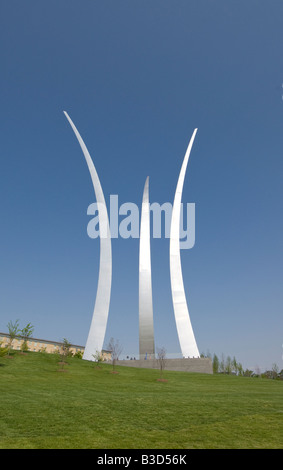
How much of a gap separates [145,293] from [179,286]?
14.6ft

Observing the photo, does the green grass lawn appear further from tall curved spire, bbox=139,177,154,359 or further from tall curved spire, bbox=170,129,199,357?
tall curved spire, bbox=139,177,154,359

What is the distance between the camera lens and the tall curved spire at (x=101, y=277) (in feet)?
119

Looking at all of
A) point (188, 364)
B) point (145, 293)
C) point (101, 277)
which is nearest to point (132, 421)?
point (188, 364)

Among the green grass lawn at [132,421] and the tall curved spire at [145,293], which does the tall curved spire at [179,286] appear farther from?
the green grass lawn at [132,421]

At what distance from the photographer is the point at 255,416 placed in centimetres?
1066

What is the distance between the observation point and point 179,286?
39.3m

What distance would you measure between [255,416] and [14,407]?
26.5 ft

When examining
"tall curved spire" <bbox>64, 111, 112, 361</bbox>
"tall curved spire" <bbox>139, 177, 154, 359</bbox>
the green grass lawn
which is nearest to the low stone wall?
"tall curved spire" <bbox>139, 177, 154, 359</bbox>

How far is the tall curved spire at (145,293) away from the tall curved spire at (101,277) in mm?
4652

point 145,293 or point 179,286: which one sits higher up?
point 179,286

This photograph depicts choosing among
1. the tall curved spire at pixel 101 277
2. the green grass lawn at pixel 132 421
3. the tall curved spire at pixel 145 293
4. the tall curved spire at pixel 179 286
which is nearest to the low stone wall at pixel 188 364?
the tall curved spire at pixel 179 286

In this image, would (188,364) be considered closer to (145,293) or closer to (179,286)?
(179,286)
